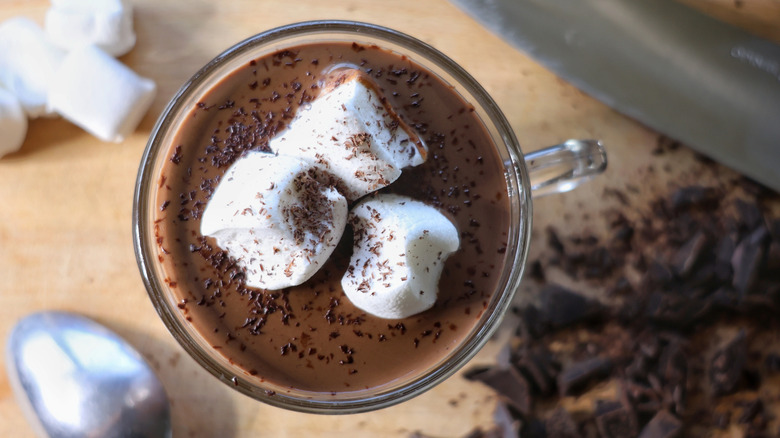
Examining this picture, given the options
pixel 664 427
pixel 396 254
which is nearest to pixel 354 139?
pixel 396 254

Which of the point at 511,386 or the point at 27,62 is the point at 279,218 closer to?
the point at 511,386

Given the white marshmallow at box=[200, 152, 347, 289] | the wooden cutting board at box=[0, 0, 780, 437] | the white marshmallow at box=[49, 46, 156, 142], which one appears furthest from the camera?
the wooden cutting board at box=[0, 0, 780, 437]

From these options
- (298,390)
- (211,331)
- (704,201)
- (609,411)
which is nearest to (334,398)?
(298,390)

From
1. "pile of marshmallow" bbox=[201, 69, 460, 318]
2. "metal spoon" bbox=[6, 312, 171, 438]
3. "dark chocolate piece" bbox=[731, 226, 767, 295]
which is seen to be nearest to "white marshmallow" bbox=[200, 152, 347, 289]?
"pile of marshmallow" bbox=[201, 69, 460, 318]

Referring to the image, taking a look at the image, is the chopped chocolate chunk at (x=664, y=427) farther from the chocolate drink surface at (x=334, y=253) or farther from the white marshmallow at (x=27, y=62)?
the white marshmallow at (x=27, y=62)

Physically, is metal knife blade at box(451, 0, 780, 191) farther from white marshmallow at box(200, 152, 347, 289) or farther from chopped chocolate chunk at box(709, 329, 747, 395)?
white marshmallow at box(200, 152, 347, 289)
